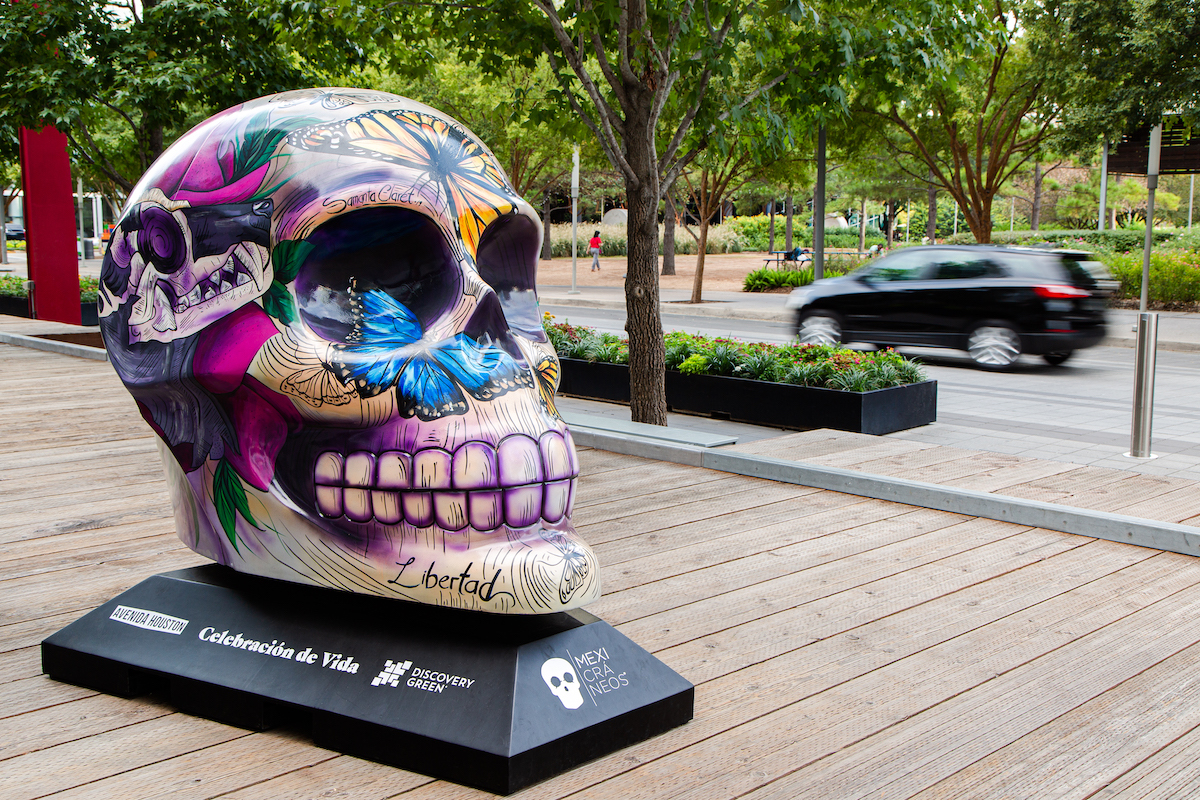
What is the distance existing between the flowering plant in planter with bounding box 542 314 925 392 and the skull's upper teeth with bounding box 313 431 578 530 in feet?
21.5

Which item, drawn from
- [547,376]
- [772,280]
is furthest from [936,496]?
[772,280]

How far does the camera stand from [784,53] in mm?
7621

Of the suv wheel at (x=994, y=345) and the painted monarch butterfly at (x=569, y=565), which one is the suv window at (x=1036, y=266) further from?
the painted monarch butterfly at (x=569, y=565)

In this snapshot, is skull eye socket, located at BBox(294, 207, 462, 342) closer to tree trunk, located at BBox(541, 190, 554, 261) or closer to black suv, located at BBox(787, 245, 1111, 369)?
black suv, located at BBox(787, 245, 1111, 369)

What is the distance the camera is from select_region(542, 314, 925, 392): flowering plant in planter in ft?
29.6

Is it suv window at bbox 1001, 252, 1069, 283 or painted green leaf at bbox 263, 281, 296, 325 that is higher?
suv window at bbox 1001, 252, 1069, 283

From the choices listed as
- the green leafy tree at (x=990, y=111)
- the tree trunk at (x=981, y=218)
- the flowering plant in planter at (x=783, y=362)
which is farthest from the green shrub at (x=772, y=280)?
the flowering plant in planter at (x=783, y=362)

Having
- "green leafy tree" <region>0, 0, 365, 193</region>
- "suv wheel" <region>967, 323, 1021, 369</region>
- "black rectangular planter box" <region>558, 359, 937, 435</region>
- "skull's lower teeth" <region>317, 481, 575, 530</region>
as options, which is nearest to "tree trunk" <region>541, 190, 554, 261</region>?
"suv wheel" <region>967, 323, 1021, 369</region>

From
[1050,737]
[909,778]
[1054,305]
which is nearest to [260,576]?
[909,778]

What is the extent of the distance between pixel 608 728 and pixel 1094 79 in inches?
787

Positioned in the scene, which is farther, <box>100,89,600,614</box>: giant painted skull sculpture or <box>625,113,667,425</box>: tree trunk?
<box>625,113,667,425</box>: tree trunk

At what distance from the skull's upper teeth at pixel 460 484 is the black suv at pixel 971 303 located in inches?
469

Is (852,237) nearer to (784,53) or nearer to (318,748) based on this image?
(784,53)

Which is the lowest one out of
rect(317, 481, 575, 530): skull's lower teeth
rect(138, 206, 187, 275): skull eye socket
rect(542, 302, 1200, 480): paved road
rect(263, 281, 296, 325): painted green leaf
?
rect(542, 302, 1200, 480): paved road
